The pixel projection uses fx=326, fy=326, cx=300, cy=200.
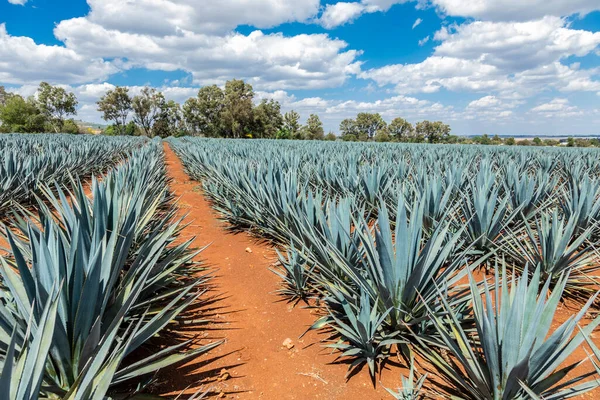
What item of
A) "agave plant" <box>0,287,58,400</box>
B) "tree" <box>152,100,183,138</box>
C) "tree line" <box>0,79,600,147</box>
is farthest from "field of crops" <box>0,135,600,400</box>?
"tree" <box>152,100,183,138</box>

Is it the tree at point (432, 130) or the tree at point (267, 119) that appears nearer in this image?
the tree at point (267, 119)

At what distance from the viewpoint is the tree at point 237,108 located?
169ft

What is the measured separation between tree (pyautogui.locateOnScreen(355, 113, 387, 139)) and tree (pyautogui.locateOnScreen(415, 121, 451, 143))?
808cm

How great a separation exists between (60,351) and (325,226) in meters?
1.62

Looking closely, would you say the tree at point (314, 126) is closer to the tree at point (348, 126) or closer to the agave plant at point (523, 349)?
the tree at point (348, 126)

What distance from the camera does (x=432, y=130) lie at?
242 feet

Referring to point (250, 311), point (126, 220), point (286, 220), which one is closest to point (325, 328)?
point (250, 311)

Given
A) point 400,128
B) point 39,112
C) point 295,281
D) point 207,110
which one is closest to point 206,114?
point 207,110

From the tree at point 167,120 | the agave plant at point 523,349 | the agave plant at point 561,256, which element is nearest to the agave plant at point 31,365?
the agave plant at point 523,349

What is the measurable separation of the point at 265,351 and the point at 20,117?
203 feet

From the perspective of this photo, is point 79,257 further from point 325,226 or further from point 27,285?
point 325,226

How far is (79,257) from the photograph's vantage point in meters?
1.31

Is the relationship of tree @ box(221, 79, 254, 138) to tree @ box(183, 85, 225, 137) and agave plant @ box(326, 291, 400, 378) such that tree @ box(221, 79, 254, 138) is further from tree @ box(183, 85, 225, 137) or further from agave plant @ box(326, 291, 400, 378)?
agave plant @ box(326, 291, 400, 378)

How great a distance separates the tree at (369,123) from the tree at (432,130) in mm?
8076
